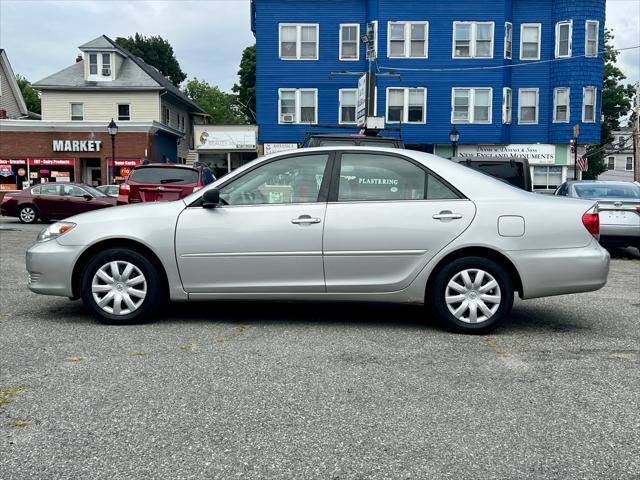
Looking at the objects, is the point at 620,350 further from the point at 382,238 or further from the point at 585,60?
the point at 585,60

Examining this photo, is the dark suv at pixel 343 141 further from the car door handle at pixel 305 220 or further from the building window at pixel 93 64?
the building window at pixel 93 64

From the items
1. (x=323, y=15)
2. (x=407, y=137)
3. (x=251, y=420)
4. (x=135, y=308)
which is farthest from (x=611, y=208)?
(x=323, y=15)

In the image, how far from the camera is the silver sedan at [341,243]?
5.69 metres

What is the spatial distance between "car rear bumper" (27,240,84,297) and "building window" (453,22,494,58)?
98.7ft

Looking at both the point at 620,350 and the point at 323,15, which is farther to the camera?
the point at 323,15

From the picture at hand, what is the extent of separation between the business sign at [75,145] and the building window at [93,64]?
15.4 ft

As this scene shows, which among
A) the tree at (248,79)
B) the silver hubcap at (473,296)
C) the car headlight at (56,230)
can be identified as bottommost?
the silver hubcap at (473,296)

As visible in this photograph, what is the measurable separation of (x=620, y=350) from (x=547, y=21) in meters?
31.9

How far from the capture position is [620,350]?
527 cm

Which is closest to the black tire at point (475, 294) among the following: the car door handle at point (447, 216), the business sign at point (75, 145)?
the car door handle at point (447, 216)

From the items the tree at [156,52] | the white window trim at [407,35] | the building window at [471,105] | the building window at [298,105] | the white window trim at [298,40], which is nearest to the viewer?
the white window trim at [407,35]

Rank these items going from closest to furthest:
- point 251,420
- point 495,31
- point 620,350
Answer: point 251,420, point 620,350, point 495,31

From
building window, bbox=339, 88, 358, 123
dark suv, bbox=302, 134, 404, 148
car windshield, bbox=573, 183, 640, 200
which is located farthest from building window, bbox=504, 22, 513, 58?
dark suv, bbox=302, 134, 404, 148

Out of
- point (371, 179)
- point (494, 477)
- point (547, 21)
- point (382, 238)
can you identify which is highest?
point (547, 21)
